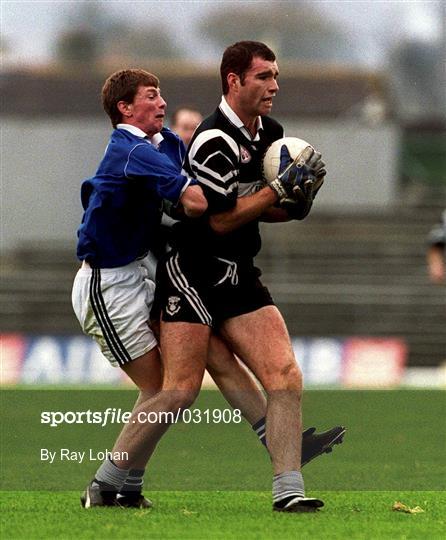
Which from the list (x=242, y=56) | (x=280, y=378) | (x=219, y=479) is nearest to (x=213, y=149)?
(x=242, y=56)

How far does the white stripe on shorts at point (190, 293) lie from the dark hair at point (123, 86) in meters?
0.74

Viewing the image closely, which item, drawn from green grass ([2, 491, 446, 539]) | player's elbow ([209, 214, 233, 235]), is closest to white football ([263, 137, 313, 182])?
player's elbow ([209, 214, 233, 235])

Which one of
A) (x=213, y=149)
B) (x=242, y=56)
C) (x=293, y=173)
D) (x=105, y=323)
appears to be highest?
(x=242, y=56)

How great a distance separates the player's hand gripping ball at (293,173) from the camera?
20.2 ft

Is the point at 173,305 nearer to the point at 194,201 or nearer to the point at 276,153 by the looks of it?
the point at 194,201

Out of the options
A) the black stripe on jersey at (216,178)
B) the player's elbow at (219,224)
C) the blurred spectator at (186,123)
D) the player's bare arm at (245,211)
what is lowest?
the player's elbow at (219,224)

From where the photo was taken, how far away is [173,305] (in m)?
6.35

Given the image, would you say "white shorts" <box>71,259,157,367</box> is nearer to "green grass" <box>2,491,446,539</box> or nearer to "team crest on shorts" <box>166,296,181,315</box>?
"team crest on shorts" <box>166,296,181,315</box>

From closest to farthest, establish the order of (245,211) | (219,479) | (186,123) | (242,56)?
(245,211) < (242,56) < (219,479) < (186,123)

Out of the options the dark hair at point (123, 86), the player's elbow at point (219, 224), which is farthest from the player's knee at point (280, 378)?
the dark hair at point (123, 86)

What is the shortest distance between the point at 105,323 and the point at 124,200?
0.56 metres

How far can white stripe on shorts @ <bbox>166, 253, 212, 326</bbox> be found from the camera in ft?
20.8

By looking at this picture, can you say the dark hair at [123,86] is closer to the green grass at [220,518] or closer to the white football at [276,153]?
the white football at [276,153]

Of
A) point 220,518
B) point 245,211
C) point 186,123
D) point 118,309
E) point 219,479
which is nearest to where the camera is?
point 220,518
